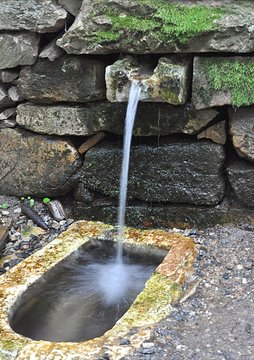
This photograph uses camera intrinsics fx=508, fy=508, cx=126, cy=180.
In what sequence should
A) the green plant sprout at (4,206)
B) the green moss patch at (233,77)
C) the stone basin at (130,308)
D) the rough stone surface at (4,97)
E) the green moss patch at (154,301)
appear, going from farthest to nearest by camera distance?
the green plant sprout at (4,206) → the rough stone surface at (4,97) → the green moss patch at (233,77) → the green moss patch at (154,301) → the stone basin at (130,308)

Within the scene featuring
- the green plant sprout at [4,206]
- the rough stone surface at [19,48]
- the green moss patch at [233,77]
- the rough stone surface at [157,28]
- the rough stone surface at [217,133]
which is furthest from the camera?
the green plant sprout at [4,206]

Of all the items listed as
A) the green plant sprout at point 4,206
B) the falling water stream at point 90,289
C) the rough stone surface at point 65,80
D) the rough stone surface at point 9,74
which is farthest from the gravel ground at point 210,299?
the rough stone surface at point 9,74

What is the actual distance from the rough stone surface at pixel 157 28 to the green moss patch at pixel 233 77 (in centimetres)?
12

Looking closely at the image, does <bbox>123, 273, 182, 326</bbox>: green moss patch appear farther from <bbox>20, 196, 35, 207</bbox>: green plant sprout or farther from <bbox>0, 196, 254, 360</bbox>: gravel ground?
<bbox>20, 196, 35, 207</bbox>: green plant sprout

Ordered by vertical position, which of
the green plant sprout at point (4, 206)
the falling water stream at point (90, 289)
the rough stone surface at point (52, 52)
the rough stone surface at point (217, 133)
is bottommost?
the falling water stream at point (90, 289)

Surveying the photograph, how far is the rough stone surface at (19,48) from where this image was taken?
180 inches

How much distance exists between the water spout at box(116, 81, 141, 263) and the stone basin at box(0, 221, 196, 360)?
0.36 feet

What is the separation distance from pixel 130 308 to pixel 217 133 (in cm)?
172

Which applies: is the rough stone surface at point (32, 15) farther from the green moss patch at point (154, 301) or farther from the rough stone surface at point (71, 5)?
the green moss patch at point (154, 301)

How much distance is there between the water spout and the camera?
4188mm

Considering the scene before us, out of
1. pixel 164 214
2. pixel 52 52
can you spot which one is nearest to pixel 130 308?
pixel 164 214

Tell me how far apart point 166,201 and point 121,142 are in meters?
0.68

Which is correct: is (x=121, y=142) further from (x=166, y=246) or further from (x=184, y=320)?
(x=184, y=320)

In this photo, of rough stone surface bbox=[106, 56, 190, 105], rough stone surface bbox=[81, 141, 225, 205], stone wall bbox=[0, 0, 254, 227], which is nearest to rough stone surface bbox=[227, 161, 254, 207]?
stone wall bbox=[0, 0, 254, 227]
